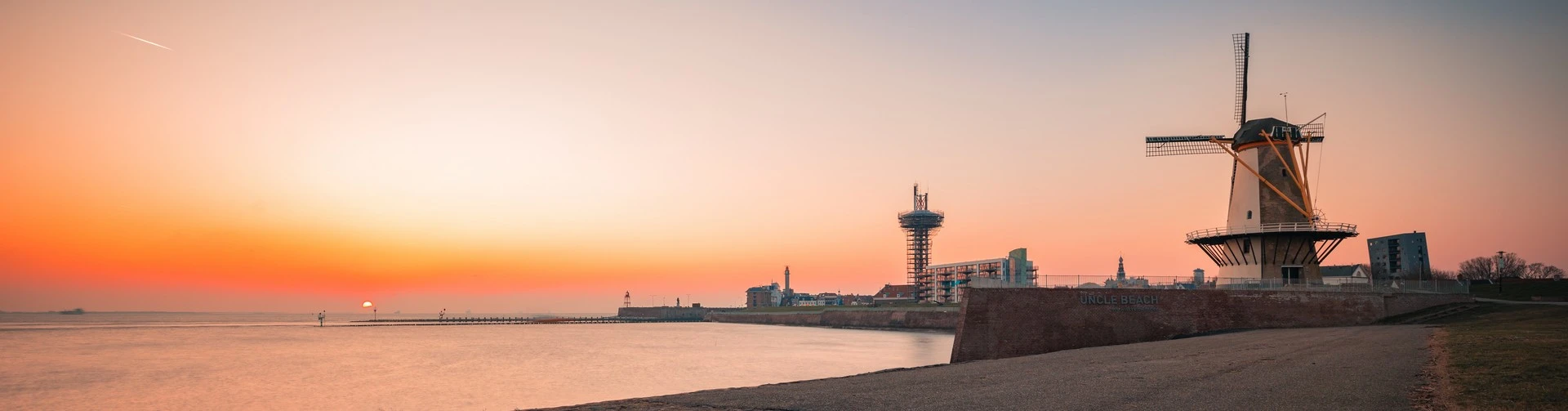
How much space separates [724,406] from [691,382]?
21.7m

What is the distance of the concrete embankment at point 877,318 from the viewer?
118188 millimetres

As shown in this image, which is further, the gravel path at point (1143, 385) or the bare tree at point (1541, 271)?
the bare tree at point (1541, 271)

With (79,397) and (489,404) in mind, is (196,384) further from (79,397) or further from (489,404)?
(489,404)

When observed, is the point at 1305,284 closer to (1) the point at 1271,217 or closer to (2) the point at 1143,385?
(1) the point at 1271,217

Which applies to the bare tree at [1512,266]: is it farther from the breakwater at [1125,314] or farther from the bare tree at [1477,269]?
the breakwater at [1125,314]

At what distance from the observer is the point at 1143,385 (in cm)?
1998

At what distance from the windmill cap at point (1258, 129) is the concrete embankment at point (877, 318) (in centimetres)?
5172

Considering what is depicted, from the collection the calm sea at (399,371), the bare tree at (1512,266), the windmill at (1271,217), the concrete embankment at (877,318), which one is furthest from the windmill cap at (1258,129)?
the bare tree at (1512,266)

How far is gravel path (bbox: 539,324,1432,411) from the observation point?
16.9m

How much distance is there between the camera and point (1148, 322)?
41.6m

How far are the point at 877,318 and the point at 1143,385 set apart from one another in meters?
118

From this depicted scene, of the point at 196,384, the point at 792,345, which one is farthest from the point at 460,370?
the point at 792,345

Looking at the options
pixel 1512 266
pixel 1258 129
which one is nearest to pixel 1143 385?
pixel 1258 129

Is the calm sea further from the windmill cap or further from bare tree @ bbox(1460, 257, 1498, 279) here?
bare tree @ bbox(1460, 257, 1498, 279)
